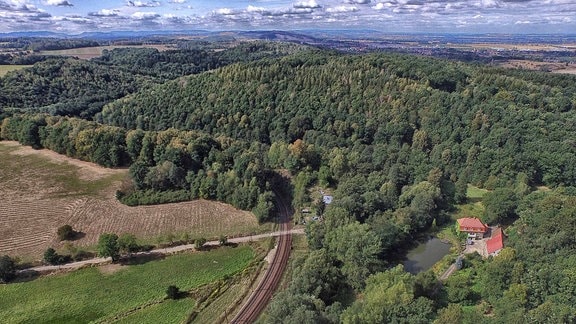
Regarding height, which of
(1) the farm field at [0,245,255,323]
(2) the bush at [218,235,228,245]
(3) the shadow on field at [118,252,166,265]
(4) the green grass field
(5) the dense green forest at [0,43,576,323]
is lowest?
(1) the farm field at [0,245,255,323]

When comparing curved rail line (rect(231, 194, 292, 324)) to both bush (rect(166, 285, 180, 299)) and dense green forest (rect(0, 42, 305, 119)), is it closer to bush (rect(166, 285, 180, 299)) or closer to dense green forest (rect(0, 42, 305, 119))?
bush (rect(166, 285, 180, 299))

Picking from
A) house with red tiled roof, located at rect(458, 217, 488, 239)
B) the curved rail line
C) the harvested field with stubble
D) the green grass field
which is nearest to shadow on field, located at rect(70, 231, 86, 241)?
the harvested field with stubble

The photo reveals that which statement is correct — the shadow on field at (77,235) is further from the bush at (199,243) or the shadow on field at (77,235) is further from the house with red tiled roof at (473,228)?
the house with red tiled roof at (473,228)

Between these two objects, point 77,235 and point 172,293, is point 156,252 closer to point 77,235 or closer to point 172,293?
point 172,293

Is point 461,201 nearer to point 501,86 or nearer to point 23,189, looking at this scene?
point 501,86

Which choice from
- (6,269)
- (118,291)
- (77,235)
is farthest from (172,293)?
(77,235)

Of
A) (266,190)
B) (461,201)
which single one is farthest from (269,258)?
(461,201)
